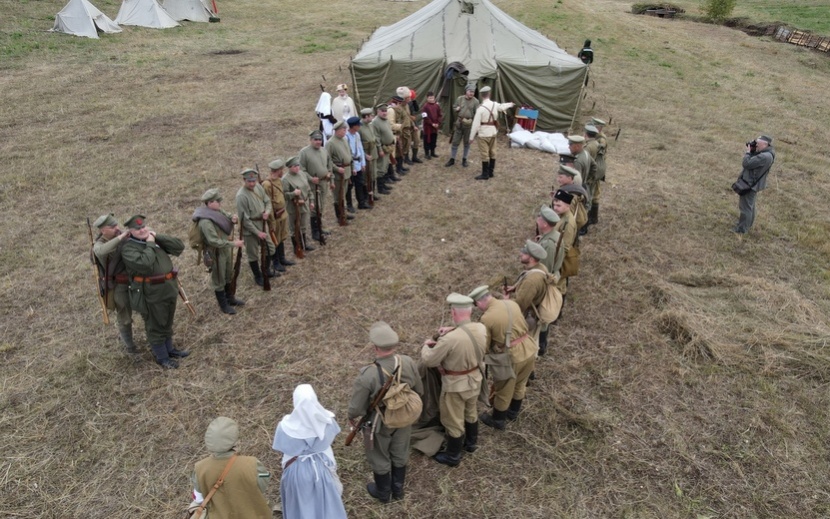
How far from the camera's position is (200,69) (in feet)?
62.2

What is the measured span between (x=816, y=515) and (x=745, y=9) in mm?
39299

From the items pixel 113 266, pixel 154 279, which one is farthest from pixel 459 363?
pixel 113 266

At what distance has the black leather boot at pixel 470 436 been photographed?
458 centimetres

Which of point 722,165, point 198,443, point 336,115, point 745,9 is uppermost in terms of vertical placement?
point 745,9

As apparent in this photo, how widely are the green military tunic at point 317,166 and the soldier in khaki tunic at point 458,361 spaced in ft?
14.2

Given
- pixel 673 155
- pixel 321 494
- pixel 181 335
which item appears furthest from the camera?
pixel 673 155

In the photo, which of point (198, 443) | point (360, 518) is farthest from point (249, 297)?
point (360, 518)

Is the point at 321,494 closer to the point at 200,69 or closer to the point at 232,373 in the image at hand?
the point at 232,373

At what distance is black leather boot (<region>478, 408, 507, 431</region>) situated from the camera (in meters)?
4.89

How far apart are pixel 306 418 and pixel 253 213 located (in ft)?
13.1

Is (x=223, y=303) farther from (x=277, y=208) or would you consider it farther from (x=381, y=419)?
(x=381, y=419)

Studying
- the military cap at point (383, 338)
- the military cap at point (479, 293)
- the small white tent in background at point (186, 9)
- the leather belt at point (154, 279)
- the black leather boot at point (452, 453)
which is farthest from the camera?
the small white tent in background at point (186, 9)

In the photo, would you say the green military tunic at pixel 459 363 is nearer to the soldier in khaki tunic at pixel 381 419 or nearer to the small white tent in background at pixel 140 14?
the soldier in khaki tunic at pixel 381 419

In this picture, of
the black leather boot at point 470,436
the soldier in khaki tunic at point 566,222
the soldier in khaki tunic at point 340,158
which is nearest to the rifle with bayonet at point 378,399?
the black leather boot at point 470,436
